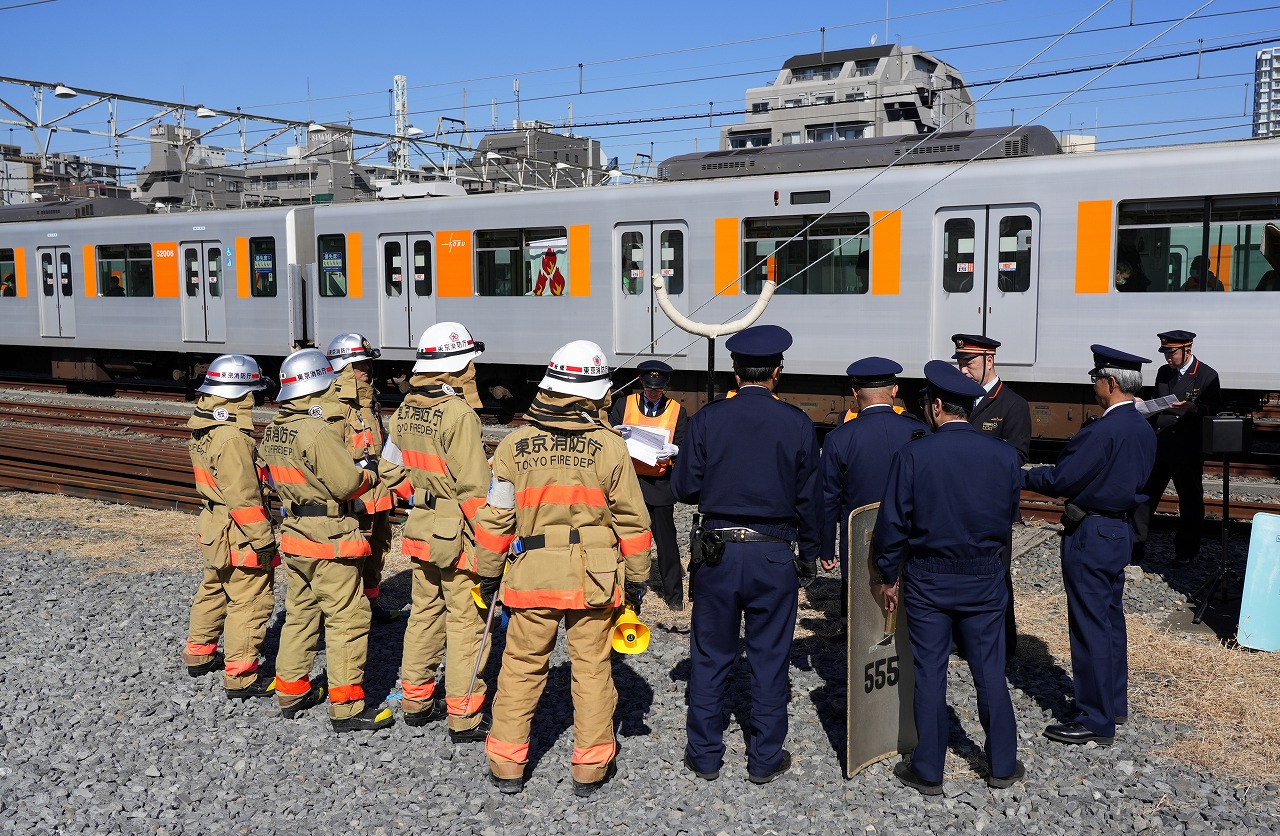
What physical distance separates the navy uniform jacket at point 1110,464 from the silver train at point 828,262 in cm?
506

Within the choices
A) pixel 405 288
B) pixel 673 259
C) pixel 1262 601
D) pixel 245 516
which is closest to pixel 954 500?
pixel 1262 601

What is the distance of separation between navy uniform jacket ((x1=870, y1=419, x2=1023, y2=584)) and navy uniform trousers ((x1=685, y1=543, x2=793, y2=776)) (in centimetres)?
52

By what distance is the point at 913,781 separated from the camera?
14.4 ft

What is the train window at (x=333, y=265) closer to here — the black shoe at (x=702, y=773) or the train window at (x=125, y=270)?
the train window at (x=125, y=270)

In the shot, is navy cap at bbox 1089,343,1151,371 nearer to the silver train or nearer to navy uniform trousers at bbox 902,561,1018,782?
navy uniform trousers at bbox 902,561,1018,782

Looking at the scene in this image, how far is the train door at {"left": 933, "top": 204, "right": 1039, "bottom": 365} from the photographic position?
422 inches

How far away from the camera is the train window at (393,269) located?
14992 millimetres

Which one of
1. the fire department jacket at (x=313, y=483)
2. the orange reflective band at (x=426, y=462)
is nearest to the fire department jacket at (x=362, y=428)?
the fire department jacket at (x=313, y=483)

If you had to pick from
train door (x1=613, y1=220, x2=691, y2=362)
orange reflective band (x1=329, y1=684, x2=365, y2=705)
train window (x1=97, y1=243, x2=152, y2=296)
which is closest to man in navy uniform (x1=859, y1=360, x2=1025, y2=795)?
orange reflective band (x1=329, y1=684, x2=365, y2=705)

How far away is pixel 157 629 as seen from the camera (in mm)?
6406

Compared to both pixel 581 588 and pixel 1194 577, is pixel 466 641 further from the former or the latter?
pixel 1194 577

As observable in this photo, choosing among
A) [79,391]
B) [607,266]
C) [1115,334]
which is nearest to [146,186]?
[79,391]

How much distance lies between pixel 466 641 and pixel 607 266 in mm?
8598

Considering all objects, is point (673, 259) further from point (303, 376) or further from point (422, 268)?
point (303, 376)
